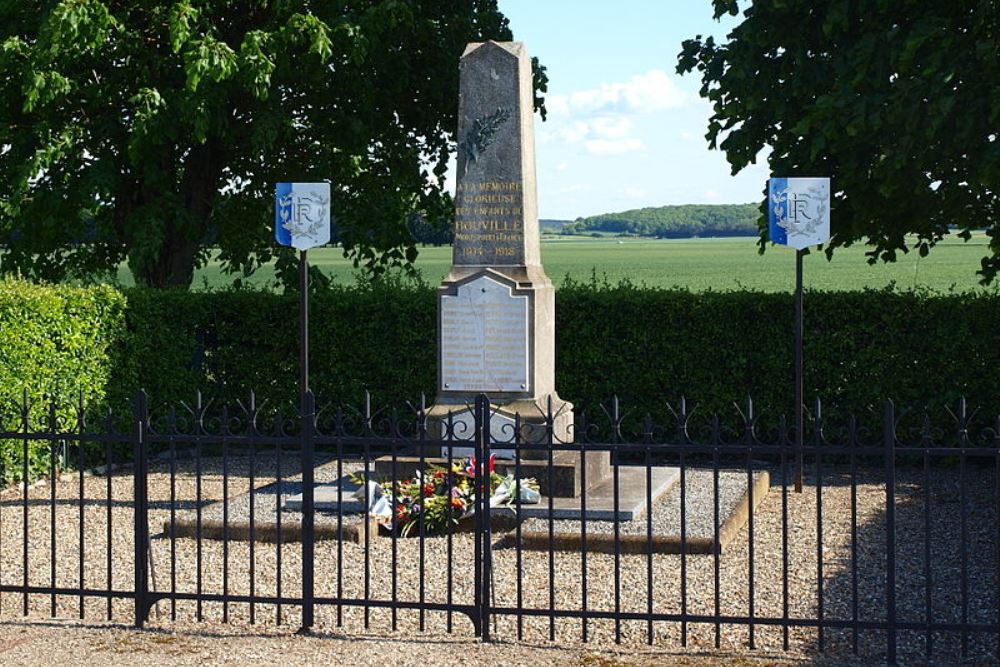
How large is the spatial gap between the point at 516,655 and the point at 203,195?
44.5 feet

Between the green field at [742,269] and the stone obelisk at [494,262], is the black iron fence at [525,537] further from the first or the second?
the green field at [742,269]

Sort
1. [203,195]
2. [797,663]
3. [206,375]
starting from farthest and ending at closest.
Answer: [203,195]
[206,375]
[797,663]

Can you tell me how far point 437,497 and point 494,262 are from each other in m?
2.26

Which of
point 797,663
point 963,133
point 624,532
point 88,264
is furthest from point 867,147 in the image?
point 88,264

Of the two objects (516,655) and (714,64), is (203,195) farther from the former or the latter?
(516,655)

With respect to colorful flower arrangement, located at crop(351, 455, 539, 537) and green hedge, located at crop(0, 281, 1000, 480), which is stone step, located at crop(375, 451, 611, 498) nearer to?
colorful flower arrangement, located at crop(351, 455, 539, 537)

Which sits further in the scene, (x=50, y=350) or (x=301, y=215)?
(x=50, y=350)

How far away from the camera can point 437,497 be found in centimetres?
1024

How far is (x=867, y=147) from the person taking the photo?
14633 millimetres

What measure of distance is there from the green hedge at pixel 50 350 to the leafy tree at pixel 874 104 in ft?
23.4

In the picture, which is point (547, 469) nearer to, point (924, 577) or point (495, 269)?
point (495, 269)

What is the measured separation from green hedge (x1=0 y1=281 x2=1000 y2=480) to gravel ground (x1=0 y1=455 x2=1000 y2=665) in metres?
2.22

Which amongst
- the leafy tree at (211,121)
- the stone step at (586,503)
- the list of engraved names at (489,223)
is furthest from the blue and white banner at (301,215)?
the leafy tree at (211,121)

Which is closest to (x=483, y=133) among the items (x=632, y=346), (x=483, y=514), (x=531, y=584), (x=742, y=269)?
(x=632, y=346)
